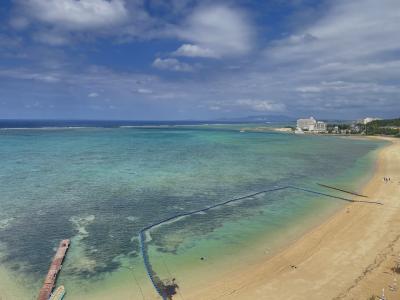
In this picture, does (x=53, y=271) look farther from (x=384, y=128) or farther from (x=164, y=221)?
(x=384, y=128)

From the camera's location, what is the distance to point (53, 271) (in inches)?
793

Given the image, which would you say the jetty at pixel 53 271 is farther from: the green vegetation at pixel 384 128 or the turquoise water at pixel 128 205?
the green vegetation at pixel 384 128

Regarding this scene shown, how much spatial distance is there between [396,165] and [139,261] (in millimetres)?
57340

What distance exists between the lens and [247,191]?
4125 centimetres

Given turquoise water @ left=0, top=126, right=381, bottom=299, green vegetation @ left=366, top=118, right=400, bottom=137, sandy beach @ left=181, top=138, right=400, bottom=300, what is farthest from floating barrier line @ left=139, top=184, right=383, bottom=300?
green vegetation @ left=366, top=118, right=400, bottom=137

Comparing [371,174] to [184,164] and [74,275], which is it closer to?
[184,164]

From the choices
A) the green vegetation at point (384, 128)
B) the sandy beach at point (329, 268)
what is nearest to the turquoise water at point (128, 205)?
the sandy beach at point (329, 268)

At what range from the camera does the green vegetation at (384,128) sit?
15788cm

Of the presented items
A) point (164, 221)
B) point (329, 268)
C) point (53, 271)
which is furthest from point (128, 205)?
point (329, 268)

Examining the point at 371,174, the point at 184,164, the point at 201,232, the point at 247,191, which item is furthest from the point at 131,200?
the point at 371,174

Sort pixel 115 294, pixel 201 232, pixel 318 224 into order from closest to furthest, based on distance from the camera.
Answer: pixel 115 294 < pixel 201 232 < pixel 318 224

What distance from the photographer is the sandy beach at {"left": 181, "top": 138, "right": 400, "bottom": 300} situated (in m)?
18.1

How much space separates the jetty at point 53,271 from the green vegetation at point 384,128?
161m

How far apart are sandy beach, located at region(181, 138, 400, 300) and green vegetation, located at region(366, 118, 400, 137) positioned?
145 m
